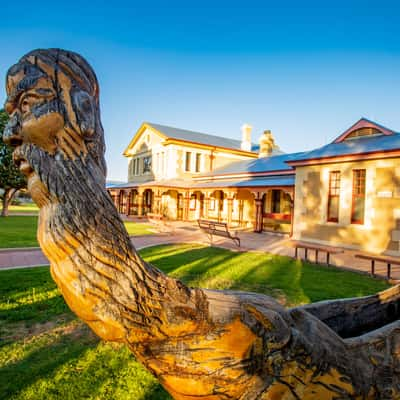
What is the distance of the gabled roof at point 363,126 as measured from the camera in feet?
41.2

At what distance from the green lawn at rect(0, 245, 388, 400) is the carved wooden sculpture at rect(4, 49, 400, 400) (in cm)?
204

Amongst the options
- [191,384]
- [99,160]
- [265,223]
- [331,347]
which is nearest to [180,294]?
[191,384]

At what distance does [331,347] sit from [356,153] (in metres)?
11.5

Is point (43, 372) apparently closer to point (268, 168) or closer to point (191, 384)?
point (191, 384)

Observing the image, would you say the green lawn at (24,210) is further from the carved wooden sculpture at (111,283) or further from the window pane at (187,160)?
the carved wooden sculpture at (111,283)

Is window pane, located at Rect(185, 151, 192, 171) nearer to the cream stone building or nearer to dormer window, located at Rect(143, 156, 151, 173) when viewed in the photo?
the cream stone building

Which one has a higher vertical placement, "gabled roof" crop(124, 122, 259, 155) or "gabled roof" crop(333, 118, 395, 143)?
"gabled roof" crop(124, 122, 259, 155)

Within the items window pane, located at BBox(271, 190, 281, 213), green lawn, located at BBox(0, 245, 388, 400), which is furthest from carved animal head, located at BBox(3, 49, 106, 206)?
window pane, located at BBox(271, 190, 281, 213)

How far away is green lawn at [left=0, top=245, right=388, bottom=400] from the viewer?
281 cm

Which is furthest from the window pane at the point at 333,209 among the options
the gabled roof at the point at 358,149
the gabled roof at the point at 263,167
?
the gabled roof at the point at 263,167

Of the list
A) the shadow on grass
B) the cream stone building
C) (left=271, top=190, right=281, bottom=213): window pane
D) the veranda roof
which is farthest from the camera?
(left=271, top=190, right=281, bottom=213): window pane

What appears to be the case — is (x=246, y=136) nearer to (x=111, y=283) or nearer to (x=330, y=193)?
(x=330, y=193)

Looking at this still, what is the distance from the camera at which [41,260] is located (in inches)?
308

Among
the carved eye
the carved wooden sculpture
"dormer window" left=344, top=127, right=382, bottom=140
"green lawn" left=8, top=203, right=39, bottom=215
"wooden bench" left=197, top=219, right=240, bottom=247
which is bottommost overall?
"green lawn" left=8, top=203, right=39, bottom=215
